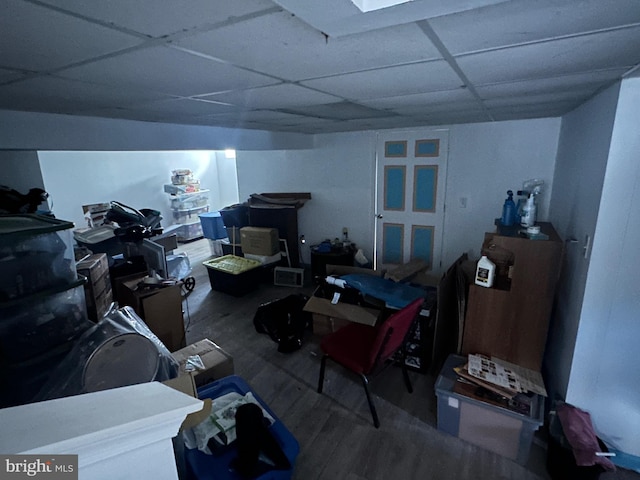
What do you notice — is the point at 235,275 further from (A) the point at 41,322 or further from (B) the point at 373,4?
(B) the point at 373,4

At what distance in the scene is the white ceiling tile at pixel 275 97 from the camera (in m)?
1.52

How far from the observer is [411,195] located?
12.4ft

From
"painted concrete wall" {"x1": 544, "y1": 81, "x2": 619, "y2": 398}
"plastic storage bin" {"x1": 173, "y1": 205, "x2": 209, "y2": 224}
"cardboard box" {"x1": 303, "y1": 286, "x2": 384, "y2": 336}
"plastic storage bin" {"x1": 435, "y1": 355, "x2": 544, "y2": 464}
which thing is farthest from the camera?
"plastic storage bin" {"x1": 173, "y1": 205, "x2": 209, "y2": 224}

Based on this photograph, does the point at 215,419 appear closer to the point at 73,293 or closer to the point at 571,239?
the point at 73,293

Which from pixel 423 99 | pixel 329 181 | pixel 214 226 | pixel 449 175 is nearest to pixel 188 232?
pixel 214 226

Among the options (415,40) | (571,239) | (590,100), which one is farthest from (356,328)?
(590,100)

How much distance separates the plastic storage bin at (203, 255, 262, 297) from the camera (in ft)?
13.0

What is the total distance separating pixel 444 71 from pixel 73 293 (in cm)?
206

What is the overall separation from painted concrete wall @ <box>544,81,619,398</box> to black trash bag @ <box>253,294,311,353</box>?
197cm

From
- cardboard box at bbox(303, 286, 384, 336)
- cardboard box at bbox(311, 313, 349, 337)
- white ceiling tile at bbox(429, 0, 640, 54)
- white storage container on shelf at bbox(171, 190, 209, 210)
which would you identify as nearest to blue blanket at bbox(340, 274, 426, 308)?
cardboard box at bbox(303, 286, 384, 336)

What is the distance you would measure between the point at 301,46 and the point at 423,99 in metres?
1.17

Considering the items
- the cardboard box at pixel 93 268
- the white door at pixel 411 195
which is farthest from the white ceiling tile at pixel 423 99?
the cardboard box at pixel 93 268

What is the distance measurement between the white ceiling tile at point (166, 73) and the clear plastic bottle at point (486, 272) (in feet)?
5.84

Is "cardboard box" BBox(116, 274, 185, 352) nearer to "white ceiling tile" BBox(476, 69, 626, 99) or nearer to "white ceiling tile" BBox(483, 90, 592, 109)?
"white ceiling tile" BBox(476, 69, 626, 99)
